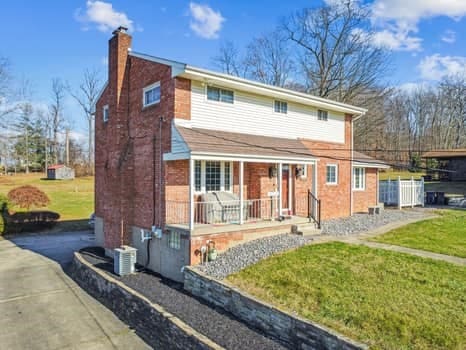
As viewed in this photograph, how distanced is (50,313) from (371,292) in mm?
8880

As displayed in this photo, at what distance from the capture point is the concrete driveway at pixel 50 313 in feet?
25.7

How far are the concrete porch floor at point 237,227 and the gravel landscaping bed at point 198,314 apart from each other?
1.72m

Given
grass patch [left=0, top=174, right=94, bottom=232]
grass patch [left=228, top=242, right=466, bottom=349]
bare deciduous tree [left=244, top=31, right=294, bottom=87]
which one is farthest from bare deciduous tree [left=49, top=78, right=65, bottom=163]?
grass patch [left=228, top=242, right=466, bottom=349]

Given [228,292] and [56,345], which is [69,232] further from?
[228,292]

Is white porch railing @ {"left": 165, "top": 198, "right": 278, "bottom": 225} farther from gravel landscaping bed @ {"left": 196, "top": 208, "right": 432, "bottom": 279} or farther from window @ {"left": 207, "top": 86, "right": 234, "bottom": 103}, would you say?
window @ {"left": 207, "top": 86, "right": 234, "bottom": 103}

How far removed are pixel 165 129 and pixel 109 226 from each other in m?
5.46

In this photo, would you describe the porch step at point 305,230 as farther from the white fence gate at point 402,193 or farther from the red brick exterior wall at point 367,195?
the white fence gate at point 402,193

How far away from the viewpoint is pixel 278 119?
13.9m

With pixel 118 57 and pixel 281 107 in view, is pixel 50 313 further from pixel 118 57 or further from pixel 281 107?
pixel 281 107

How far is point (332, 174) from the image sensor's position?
15.8 m

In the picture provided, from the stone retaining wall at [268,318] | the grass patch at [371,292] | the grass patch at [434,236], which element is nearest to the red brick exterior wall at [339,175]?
the grass patch at [434,236]

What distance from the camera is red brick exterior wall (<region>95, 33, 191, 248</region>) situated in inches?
451

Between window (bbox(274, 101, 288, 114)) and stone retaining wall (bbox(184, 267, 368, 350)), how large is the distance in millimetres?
7972

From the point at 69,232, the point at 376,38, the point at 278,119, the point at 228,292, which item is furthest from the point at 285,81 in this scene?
the point at 228,292
